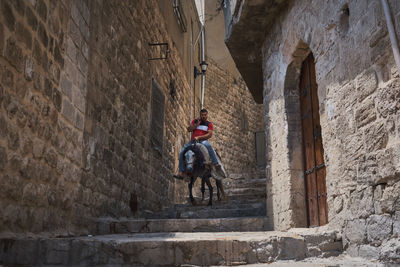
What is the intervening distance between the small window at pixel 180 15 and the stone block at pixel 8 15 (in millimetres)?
7299

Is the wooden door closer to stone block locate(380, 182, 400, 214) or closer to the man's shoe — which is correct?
stone block locate(380, 182, 400, 214)

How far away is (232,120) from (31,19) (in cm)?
1207

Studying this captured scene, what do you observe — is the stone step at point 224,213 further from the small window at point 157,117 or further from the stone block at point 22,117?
the stone block at point 22,117

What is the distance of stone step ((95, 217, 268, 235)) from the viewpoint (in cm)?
475

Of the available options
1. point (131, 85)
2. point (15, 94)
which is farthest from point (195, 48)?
point (15, 94)

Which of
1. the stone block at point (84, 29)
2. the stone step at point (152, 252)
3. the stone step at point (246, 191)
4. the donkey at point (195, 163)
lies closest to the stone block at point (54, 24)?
the stone block at point (84, 29)

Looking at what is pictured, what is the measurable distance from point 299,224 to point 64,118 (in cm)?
277

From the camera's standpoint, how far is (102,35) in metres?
5.24

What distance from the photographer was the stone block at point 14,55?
2979 mm

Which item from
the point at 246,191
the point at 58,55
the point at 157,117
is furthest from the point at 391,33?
the point at 157,117

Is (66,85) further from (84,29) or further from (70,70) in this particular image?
(84,29)

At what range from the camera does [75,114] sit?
14.1ft

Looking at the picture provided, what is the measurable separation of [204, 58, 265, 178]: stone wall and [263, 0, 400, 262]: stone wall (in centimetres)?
921

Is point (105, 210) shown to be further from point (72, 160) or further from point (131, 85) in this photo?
point (131, 85)
